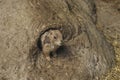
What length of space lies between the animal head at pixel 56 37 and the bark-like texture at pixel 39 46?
14 centimetres

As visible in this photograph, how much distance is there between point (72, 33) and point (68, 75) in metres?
0.79

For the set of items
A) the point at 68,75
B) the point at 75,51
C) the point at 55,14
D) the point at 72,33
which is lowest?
the point at 68,75

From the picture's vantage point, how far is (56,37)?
15.7 ft

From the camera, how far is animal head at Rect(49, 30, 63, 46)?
15.6 ft

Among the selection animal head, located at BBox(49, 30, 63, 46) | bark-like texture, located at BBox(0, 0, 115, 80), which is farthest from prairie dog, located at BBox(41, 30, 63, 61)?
bark-like texture, located at BBox(0, 0, 115, 80)

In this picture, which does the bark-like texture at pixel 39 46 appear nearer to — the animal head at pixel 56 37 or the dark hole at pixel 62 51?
the dark hole at pixel 62 51

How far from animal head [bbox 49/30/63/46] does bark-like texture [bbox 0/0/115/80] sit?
0.47 ft

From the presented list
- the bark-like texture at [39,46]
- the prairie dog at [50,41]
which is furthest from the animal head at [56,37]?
the bark-like texture at [39,46]

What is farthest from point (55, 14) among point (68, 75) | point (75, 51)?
point (68, 75)

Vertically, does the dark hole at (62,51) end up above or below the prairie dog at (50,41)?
below

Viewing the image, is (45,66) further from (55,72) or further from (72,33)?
(72,33)

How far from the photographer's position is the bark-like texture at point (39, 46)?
477 centimetres

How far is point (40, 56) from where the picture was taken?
486cm

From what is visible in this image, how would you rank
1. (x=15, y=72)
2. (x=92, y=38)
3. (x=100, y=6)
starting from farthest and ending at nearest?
1. (x=100, y=6)
2. (x=92, y=38)
3. (x=15, y=72)
